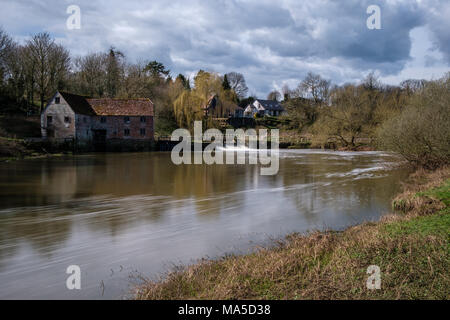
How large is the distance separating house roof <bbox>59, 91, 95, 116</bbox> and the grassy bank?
4148cm

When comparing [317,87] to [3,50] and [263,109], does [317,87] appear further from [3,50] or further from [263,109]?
[3,50]

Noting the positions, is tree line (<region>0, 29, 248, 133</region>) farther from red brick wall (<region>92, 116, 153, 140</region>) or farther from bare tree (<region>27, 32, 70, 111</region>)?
red brick wall (<region>92, 116, 153, 140</region>)

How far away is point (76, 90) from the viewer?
181 feet

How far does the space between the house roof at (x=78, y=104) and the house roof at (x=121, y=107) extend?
796mm

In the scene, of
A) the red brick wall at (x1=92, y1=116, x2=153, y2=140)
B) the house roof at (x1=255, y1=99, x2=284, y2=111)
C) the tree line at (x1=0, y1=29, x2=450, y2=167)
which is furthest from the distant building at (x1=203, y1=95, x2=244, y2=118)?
the house roof at (x1=255, y1=99, x2=284, y2=111)

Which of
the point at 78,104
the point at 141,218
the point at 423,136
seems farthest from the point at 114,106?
the point at 423,136

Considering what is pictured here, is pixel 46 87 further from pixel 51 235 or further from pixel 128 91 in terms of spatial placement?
pixel 51 235

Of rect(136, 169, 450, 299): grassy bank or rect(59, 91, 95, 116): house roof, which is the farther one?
rect(59, 91, 95, 116): house roof

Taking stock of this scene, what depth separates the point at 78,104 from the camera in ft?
145

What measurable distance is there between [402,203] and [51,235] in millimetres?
10952

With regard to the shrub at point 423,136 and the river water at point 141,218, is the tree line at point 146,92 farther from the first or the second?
the river water at point 141,218

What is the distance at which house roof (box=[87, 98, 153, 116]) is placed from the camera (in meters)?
46.0
